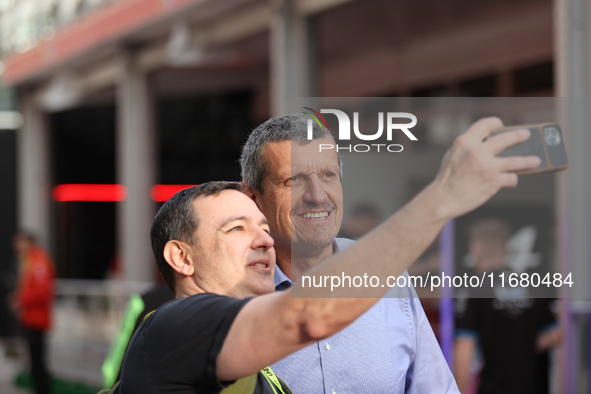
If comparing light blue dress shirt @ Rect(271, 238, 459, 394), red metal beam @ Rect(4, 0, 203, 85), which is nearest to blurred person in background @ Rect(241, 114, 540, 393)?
light blue dress shirt @ Rect(271, 238, 459, 394)

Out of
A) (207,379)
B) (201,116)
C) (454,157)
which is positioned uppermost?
(201,116)

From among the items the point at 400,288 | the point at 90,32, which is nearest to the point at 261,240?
the point at 400,288

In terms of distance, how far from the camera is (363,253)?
1.02 m

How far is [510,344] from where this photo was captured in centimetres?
329

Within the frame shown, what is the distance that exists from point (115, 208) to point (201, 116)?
12.3 ft

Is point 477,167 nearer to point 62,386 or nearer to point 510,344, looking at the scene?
point 510,344

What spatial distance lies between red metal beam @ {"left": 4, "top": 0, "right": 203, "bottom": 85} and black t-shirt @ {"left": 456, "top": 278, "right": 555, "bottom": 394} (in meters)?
5.27

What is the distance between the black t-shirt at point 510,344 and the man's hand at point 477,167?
2.07 metres

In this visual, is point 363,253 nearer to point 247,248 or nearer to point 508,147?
point 508,147

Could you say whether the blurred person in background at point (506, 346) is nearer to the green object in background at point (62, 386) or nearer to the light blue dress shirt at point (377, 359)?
the light blue dress shirt at point (377, 359)

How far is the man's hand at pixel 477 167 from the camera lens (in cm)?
88

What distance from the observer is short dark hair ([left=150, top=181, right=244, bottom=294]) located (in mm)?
1406

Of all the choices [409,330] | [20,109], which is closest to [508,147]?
[409,330]

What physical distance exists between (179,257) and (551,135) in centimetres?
78
